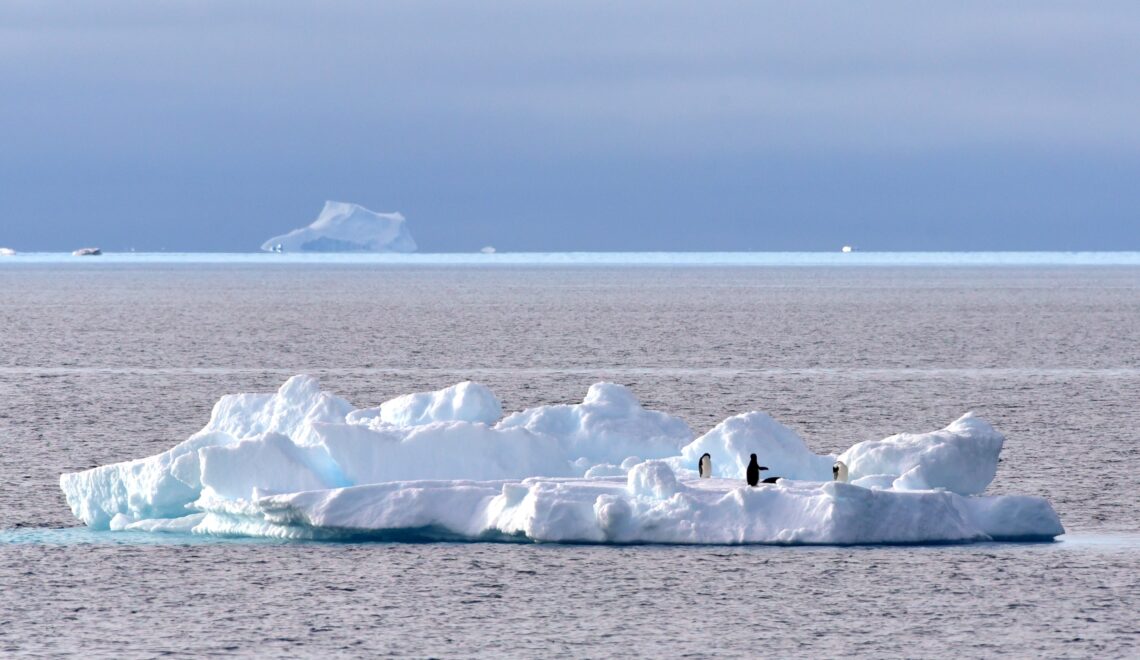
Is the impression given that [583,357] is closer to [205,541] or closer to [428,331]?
[428,331]

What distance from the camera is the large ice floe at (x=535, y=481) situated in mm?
13305

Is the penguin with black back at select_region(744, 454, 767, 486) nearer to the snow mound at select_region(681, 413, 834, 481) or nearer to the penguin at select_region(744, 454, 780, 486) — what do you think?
the penguin at select_region(744, 454, 780, 486)

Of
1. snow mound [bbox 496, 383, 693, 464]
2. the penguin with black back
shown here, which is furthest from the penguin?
snow mound [bbox 496, 383, 693, 464]

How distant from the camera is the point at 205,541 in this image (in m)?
13.7

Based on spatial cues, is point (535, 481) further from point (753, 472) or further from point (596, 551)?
point (753, 472)

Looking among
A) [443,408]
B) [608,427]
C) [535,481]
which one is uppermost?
[443,408]

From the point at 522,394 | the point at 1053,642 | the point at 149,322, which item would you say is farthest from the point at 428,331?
the point at 1053,642

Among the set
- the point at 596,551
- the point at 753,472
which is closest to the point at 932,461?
the point at 753,472

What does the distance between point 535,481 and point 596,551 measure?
1.20m

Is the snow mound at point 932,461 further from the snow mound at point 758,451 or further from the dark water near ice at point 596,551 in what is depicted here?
the dark water near ice at point 596,551

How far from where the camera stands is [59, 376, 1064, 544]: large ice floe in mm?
13305

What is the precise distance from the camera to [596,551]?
13102 mm

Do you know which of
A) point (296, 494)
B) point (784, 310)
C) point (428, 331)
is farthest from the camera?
point (784, 310)

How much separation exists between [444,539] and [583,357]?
76.8 feet
